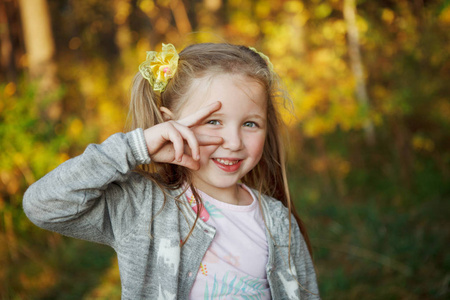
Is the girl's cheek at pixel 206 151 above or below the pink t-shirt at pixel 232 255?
above

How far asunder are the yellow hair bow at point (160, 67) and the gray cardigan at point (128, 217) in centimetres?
40

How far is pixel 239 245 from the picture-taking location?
1.65 meters

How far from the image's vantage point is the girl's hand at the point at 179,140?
1418 mm

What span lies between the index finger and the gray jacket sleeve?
19cm

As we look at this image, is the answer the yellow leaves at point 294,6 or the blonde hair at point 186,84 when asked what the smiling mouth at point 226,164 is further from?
the yellow leaves at point 294,6

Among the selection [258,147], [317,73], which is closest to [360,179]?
[317,73]

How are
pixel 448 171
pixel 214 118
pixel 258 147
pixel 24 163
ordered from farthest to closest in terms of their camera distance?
pixel 448 171 → pixel 24 163 → pixel 258 147 → pixel 214 118

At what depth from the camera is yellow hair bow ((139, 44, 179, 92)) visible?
175 cm

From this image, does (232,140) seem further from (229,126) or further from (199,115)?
(199,115)

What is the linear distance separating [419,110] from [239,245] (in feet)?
12.4

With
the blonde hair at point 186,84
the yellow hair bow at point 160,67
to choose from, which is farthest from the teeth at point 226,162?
the yellow hair bow at point 160,67

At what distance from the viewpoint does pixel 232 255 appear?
162cm

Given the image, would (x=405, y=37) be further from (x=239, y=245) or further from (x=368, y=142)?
(x=239, y=245)

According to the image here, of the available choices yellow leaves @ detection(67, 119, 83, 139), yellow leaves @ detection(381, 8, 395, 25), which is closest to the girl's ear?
yellow leaves @ detection(67, 119, 83, 139)
